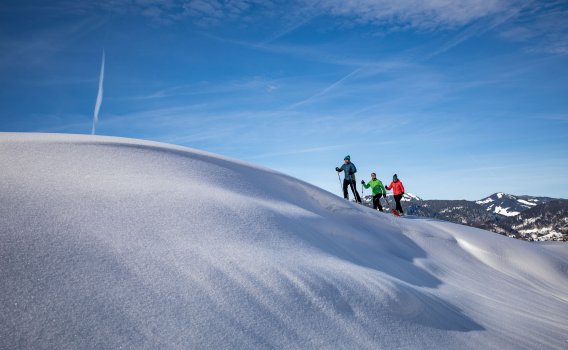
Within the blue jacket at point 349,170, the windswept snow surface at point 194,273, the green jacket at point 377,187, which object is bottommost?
the windswept snow surface at point 194,273

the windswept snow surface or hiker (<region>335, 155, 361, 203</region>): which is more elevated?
hiker (<region>335, 155, 361, 203</region>)

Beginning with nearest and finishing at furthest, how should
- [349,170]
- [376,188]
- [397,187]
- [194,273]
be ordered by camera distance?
[194,273] < [349,170] < [376,188] < [397,187]

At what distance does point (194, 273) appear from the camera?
117 inches

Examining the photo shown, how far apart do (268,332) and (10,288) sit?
6.01 feet

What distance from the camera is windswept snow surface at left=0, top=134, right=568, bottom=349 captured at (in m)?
2.36

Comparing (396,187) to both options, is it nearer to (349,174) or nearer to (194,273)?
(349,174)

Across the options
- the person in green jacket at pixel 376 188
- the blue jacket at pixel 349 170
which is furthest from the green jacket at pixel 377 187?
the blue jacket at pixel 349 170

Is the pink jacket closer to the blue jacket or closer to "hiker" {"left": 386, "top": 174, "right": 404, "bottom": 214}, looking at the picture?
"hiker" {"left": 386, "top": 174, "right": 404, "bottom": 214}

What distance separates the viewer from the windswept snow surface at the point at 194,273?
2.36 metres

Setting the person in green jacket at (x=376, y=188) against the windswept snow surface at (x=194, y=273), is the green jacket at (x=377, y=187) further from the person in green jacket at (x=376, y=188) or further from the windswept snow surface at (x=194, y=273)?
the windswept snow surface at (x=194, y=273)

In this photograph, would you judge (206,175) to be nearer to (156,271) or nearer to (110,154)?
(110,154)

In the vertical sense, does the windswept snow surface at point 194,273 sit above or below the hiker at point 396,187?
below

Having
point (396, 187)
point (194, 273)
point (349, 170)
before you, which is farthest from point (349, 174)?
point (194, 273)

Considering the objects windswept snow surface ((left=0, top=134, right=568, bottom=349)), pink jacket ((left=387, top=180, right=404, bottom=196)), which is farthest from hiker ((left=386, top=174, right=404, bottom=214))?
windswept snow surface ((left=0, top=134, right=568, bottom=349))
